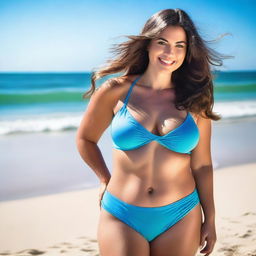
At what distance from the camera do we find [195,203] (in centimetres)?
220

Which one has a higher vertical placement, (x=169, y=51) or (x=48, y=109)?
(x=169, y=51)

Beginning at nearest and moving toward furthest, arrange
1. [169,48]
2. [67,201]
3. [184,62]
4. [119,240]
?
1. [119,240]
2. [169,48]
3. [184,62]
4. [67,201]

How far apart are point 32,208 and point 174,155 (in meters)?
3.31

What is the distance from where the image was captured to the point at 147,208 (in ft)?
6.91

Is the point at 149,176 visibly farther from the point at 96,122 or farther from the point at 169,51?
the point at 169,51

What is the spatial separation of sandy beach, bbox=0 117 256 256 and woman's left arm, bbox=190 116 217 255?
1.66 m

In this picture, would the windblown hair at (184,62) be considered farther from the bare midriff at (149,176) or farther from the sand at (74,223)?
the sand at (74,223)

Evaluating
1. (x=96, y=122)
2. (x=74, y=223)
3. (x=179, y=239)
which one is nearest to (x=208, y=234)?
(x=179, y=239)

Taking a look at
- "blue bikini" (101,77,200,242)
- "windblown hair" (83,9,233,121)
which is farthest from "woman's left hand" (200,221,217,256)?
"windblown hair" (83,9,233,121)

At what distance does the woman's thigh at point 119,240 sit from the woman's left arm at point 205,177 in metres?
0.41

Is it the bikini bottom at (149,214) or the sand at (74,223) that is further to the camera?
the sand at (74,223)

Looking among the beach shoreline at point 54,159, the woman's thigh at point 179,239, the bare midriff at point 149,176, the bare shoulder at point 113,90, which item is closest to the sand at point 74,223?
the beach shoreline at point 54,159

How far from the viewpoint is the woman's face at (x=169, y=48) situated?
88.1 inches

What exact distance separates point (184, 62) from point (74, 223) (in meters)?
2.86
